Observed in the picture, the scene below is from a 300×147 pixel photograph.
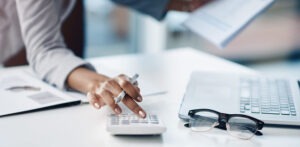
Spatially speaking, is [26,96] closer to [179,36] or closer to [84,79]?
[84,79]

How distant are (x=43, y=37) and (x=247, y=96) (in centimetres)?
50

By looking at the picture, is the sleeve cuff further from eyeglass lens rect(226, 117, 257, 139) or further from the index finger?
eyeglass lens rect(226, 117, 257, 139)

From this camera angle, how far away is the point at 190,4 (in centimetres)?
133

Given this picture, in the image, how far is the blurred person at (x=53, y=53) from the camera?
34.5 inches

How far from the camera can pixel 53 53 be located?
1068mm

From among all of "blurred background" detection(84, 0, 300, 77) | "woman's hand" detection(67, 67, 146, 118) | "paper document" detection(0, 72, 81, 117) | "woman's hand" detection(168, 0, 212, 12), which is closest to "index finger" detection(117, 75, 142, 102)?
"woman's hand" detection(67, 67, 146, 118)

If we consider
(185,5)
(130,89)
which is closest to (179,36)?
(185,5)

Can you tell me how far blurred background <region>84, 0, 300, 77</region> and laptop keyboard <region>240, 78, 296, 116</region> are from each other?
1.25 meters

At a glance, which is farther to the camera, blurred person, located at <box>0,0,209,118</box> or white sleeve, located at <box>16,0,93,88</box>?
white sleeve, located at <box>16,0,93,88</box>

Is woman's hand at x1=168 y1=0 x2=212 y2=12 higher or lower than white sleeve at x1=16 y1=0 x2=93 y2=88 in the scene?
higher

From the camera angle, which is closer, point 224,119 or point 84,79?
point 224,119

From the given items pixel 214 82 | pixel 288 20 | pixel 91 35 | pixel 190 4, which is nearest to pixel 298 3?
pixel 288 20

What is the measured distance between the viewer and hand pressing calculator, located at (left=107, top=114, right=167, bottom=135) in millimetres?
752

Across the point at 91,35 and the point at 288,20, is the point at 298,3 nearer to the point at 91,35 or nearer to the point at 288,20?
the point at 288,20
